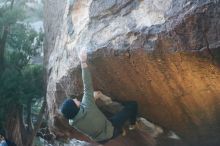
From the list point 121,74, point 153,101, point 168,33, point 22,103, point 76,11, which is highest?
point 76,11

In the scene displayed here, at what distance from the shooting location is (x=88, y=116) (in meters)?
4.86

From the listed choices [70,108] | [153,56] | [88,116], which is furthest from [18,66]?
[153,56]

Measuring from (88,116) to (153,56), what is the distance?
1.16 metres

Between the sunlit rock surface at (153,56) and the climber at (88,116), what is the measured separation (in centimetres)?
39

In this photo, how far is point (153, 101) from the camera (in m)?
5.53

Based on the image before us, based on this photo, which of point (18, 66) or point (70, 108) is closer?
point (70, 108)

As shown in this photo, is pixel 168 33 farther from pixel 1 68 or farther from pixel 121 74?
pixel 1 68

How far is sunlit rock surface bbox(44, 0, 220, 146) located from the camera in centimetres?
429

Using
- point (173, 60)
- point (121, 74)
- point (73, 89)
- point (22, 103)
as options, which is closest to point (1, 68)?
point (22, 103)

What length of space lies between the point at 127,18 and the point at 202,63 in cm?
116

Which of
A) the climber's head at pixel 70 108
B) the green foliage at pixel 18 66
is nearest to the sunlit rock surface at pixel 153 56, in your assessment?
the climber's head at pixel 70 108

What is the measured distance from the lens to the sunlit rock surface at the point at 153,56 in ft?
14.1

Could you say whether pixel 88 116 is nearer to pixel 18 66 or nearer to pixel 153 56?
pixel 153 56

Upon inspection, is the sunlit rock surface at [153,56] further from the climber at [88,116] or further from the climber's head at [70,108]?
the climber's head at [70,108]
